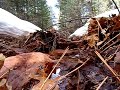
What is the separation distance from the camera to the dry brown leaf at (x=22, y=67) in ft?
1.67

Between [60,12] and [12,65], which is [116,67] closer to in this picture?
[12,65]

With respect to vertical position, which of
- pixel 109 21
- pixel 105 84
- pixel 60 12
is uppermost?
pixel 60 12

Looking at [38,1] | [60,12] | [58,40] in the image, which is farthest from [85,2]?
[58,40]

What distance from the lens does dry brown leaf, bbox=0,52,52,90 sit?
508 mm

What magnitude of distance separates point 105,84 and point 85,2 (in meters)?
20.6

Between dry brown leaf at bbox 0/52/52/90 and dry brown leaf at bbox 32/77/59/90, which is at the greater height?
dry brown leaf at bbox 0/52/52/90

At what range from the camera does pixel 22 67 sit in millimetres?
562

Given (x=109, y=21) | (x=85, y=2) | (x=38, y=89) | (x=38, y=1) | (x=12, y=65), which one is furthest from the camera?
(x=85, y=2)

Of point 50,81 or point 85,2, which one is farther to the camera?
point 85,2

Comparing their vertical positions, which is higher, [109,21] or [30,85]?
[109,21]

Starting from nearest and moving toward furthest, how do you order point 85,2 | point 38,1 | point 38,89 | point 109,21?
point 38,89 → point 109,21 → point 38,1 → point 85,2

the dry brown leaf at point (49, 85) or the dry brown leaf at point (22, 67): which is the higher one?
the dry brown leaf at point (22, 67)

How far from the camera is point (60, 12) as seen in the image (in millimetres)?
21078

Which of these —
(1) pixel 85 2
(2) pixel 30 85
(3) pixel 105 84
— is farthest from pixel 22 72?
(1) pixel 85 2
